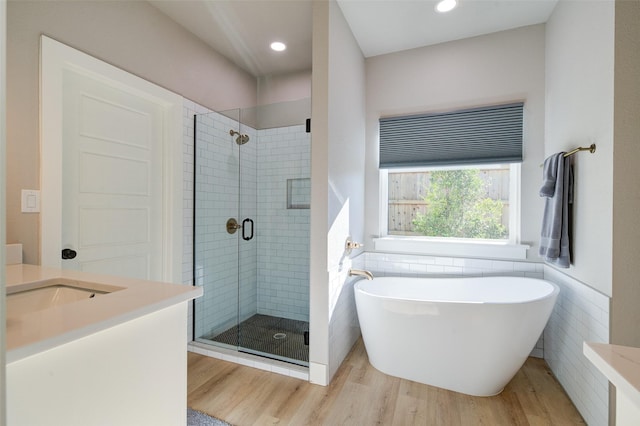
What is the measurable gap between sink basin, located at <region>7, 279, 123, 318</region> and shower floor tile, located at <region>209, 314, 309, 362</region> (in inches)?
61.5

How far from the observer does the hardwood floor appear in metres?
1.71

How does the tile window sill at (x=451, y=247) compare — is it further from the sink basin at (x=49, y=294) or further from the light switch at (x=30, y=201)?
the light switch at (x=30, y=201)

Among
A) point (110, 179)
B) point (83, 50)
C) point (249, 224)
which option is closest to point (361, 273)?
point (249, 224)

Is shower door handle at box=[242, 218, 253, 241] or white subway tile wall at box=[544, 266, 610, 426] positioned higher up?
shower door handle at box=[242, 218, 253, 241]

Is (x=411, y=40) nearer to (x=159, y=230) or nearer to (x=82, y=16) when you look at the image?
(x=82, y=16)

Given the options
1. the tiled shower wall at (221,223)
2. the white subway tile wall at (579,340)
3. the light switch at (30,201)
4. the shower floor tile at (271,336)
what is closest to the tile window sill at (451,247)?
the white subway tile wall at (579,340)

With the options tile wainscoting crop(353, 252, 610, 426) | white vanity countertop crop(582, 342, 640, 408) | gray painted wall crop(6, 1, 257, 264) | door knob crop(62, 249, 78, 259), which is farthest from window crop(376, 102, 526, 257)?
door knob crop(62, 249, 78, 259)

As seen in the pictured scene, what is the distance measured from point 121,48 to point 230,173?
1181mm

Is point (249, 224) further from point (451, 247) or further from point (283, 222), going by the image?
point (451, 247)

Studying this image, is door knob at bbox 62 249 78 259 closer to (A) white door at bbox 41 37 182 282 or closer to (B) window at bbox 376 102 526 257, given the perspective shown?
(A) white door at bbox 41 37 182 282

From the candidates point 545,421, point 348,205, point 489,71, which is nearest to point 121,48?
point 348,205

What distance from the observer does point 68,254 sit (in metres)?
1.82

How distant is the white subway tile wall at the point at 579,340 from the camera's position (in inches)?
61.7

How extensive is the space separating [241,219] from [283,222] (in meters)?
0.39
